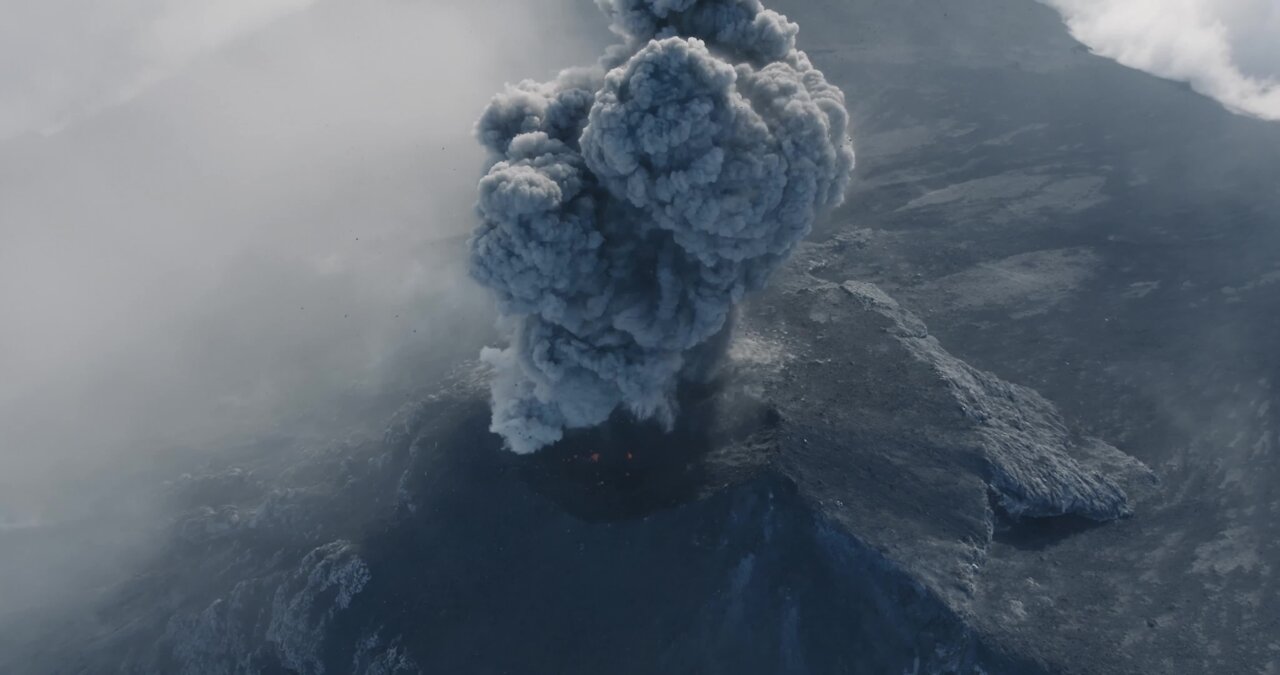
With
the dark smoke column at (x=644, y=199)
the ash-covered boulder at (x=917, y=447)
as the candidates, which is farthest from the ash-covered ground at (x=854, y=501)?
the dark smoke column at (x=644, y=199)

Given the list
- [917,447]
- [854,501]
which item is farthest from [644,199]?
[917,447]

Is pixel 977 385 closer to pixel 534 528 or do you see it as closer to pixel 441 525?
pixel 534 528

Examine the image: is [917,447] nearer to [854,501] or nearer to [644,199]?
[854,501]

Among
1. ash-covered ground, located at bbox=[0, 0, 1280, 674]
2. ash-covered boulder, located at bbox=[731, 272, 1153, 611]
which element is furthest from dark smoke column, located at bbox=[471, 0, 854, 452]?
ash-covered boulder, located at bbox=[731, 272, 1153, 611]

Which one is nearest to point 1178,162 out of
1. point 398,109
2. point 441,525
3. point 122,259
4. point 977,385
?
point 977,385

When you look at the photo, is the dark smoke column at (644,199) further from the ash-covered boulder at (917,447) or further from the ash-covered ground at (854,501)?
the ash-covered boulder at (917,447)
